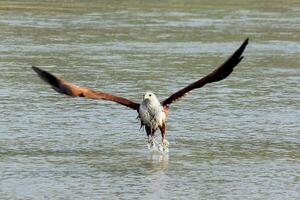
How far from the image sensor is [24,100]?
1450 cm

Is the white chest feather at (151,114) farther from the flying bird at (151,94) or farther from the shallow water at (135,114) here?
the shallow water at (135,114)

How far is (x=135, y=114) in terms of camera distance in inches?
547

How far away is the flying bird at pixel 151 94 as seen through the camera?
33.8ft

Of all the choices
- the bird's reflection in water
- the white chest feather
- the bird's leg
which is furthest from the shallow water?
the white chest feather

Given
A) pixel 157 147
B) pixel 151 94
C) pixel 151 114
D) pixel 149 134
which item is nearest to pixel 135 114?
pixel 157 147

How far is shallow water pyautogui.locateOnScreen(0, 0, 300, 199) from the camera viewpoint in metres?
9.89

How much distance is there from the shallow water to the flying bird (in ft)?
1.37

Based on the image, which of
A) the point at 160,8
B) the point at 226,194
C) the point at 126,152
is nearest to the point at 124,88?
the point at 126,152

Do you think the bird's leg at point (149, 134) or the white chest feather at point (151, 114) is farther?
the bird's leg at point (149, 134)

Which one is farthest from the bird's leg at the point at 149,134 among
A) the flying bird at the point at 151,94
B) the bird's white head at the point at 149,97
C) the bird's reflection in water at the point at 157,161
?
the bird's white head at the point at 149,97

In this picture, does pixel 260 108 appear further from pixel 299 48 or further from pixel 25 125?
pixel 299 48

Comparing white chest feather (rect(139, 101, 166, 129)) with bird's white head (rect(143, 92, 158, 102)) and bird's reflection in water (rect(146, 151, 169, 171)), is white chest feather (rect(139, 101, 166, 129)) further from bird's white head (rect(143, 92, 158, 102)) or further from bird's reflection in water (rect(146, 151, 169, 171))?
bird's reflection in water (rect(146, 151, 169, 171))

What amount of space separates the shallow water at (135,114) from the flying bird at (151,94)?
42cm

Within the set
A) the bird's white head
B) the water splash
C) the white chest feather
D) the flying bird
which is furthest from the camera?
the water splash
